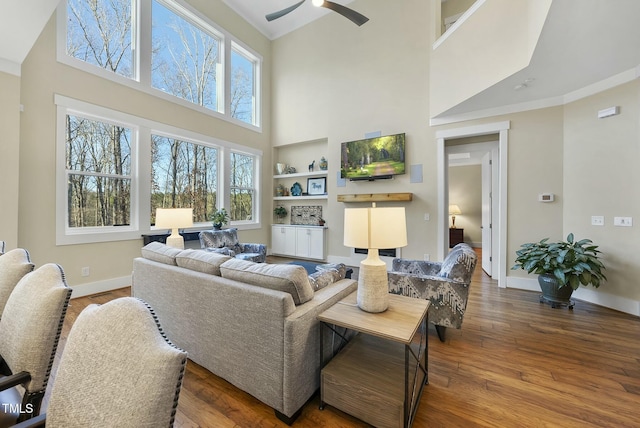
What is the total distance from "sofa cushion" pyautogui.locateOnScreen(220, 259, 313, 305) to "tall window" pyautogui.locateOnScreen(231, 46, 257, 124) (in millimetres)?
5227

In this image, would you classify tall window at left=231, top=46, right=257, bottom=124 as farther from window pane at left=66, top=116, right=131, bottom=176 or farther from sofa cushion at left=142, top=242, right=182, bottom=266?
sofa cushion at left=142, top=242, right=182, bottom=266

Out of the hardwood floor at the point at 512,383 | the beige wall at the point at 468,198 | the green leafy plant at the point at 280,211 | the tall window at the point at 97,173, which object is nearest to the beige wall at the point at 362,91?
the green leafy plant at the point at 280,211

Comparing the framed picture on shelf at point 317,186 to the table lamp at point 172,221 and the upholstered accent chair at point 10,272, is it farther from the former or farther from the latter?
the upholstered accent chair at point 10,272

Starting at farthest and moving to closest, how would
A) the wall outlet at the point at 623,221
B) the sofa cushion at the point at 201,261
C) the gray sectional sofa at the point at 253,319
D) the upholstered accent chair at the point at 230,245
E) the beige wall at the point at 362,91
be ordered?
the beige wall at the point at 362,91 < the upholstered accent chair at the point at 230,245 < the wall outlet at the point at 623,221 < the sofa cushion at the point at 201,261 < the gray sectional sofa at the point at 253,319

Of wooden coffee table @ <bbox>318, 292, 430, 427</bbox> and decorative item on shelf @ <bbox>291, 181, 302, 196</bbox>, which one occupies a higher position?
decorative item on shelf @ <bbox>291, 181, 302, 196</bbox>

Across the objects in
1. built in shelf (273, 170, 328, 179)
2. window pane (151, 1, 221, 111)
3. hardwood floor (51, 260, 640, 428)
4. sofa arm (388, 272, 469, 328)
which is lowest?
hardwood floor (51, 260, 640, 428)

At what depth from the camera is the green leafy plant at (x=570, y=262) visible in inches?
121

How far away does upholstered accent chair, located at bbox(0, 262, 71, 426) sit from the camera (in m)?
0.98

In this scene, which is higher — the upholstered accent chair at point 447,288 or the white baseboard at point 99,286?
the upholstered accent chair at point 447,288

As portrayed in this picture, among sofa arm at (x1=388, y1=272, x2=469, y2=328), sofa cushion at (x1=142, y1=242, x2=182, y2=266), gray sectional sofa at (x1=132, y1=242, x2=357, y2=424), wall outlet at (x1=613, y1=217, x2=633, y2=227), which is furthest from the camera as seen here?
wall outlet at (x1=613, y1=217, x2=633, y2=227)

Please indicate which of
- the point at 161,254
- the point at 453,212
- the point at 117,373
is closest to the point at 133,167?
the point at 161,254

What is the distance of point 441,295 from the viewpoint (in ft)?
7.87

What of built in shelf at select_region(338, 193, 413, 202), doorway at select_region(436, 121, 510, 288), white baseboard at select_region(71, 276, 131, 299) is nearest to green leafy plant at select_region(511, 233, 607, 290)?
doorway at select_region(436, 121, 510, 288)

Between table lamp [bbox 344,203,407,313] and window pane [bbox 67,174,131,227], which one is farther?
window pane [bbox 67,174,131,227]
